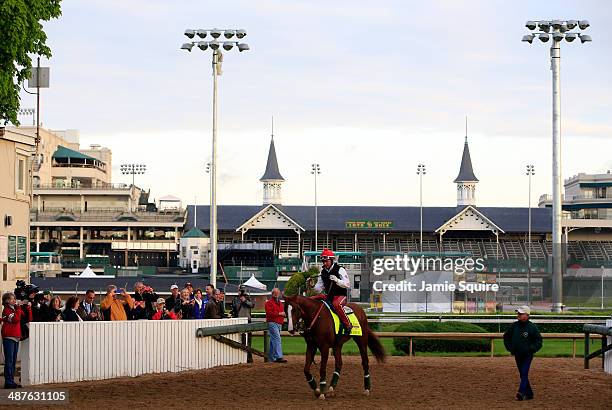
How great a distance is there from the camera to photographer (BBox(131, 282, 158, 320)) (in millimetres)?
22156

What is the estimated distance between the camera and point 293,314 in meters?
16.9

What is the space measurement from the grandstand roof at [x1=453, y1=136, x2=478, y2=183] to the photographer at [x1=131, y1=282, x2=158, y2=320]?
251ft

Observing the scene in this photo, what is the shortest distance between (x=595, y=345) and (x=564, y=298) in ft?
41.2

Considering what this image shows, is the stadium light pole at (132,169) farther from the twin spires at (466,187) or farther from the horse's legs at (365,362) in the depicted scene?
the horse's legs at (365,362)

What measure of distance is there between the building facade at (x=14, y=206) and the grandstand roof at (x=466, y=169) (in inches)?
2878

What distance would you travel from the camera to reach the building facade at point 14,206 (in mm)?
25625

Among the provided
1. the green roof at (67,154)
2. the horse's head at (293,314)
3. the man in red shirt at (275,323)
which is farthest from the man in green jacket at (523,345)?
the green roof at (67,154)

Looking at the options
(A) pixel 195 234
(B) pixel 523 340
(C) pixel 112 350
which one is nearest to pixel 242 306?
(C) pixel 112 350

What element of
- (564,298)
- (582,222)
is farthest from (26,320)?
(582,222)

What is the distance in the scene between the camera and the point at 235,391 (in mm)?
17875

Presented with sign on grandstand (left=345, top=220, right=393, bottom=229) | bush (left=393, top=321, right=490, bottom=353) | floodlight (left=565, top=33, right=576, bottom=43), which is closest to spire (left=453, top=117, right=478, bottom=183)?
sign on grandstand (left=345, top=220, right=393, bottom=229)

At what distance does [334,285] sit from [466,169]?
82769 mm

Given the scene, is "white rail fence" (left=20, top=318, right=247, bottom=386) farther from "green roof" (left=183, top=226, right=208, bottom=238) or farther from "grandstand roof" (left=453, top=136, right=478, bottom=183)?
"grandstand roof" (left=453, top=136, right=478, bottom=183)

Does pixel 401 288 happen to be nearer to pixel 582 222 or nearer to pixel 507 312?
pixel 507 312
